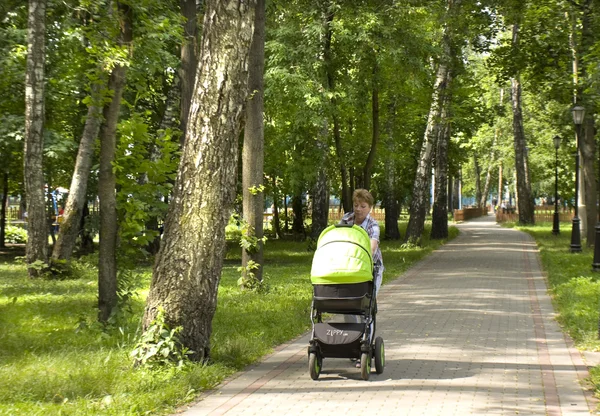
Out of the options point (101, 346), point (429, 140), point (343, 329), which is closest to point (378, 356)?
point (343, 329)

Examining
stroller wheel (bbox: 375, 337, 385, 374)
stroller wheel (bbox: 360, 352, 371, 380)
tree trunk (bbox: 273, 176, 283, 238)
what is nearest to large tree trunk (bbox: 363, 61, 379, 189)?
tree trunk (bbox: 273, 176, 283, 238)

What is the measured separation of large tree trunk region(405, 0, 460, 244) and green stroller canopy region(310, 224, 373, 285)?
23367 mm

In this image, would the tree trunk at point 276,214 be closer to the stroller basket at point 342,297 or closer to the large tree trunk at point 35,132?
the large tree trunk at point 35,132

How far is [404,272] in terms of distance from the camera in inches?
948

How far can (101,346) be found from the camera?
10805 mm

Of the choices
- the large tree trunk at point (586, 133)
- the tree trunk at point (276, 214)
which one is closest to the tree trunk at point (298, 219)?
the tree trunk at point (276, 214)

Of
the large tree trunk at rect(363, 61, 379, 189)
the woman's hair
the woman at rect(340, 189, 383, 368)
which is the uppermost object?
the large tree trunk at rect(363, 61, 379, 189)

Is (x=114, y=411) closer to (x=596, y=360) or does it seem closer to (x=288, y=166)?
(x=596, y=360)

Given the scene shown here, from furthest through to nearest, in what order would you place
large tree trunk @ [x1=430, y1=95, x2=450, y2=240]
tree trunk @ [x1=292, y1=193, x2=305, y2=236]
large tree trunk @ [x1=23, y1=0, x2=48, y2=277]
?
tree trunk @ [x1=292, y1=193, x2=305, y2=236] → large tree trunk @ [x1=430, y1=95, x2=450, y2=240] → large tree trunk @ [x1=23, y1=0, x2=48, y2=277]

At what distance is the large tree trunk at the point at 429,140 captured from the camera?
109ft

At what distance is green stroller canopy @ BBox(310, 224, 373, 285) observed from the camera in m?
8.85

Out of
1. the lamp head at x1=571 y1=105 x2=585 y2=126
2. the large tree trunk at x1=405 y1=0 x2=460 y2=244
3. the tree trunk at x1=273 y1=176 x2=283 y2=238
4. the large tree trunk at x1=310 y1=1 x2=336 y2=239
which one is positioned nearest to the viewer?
the large tree trunk at x1=310 y1=1 x2=336 y2=239

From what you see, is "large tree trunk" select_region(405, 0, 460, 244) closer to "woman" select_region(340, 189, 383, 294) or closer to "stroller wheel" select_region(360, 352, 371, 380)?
"woman" select_region(340, 189, 383, 294)

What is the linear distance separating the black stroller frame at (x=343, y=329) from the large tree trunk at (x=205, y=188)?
113 centimetres
